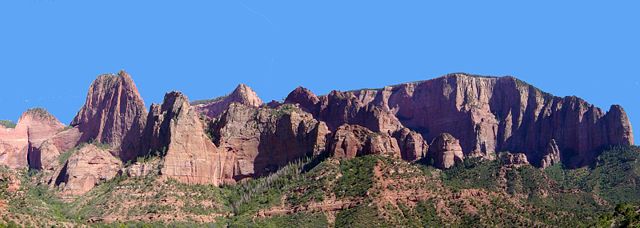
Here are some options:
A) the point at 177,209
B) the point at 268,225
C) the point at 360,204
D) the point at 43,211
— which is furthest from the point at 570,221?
the point at 43,211

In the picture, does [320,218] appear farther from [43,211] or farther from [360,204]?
[43,211]

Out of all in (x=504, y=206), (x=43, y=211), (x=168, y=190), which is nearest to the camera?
(x=43, y=211)

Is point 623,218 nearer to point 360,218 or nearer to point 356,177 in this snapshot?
point 360,218

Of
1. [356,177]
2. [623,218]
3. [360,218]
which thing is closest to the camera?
[623,218]

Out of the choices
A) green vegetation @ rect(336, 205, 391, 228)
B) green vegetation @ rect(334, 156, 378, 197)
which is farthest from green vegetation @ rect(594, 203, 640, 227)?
green vegetation @ rect(334, 156, 378, 197)

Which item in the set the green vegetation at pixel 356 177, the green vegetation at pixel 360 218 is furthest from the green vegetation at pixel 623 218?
the green vegetation at pixel 356 177

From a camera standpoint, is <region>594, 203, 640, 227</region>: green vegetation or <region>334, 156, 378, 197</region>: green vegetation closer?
<region>594, 203, 640, 227</region>: green vegetation

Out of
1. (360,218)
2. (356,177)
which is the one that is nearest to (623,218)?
(360,218)

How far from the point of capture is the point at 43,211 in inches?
6693

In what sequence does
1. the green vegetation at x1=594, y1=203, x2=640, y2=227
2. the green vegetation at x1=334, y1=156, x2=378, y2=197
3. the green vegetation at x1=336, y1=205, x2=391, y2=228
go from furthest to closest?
the green vegetation at x1=334, y1=156, x2=378, y2=197 → the green vegetation at x1=336, y1=205, x2=391, y2=228 → the green vegetation at x1=594, y1=203, x2=640, y2=227

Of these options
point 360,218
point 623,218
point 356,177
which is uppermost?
point 356,177

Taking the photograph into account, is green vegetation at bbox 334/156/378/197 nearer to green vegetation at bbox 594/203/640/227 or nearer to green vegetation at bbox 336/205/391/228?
green vegetation at bbox 336/205/391/228

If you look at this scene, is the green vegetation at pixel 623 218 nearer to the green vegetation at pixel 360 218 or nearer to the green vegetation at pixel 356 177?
the green vegetation at pixel 360 218

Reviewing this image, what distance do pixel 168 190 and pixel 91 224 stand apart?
2260cm
